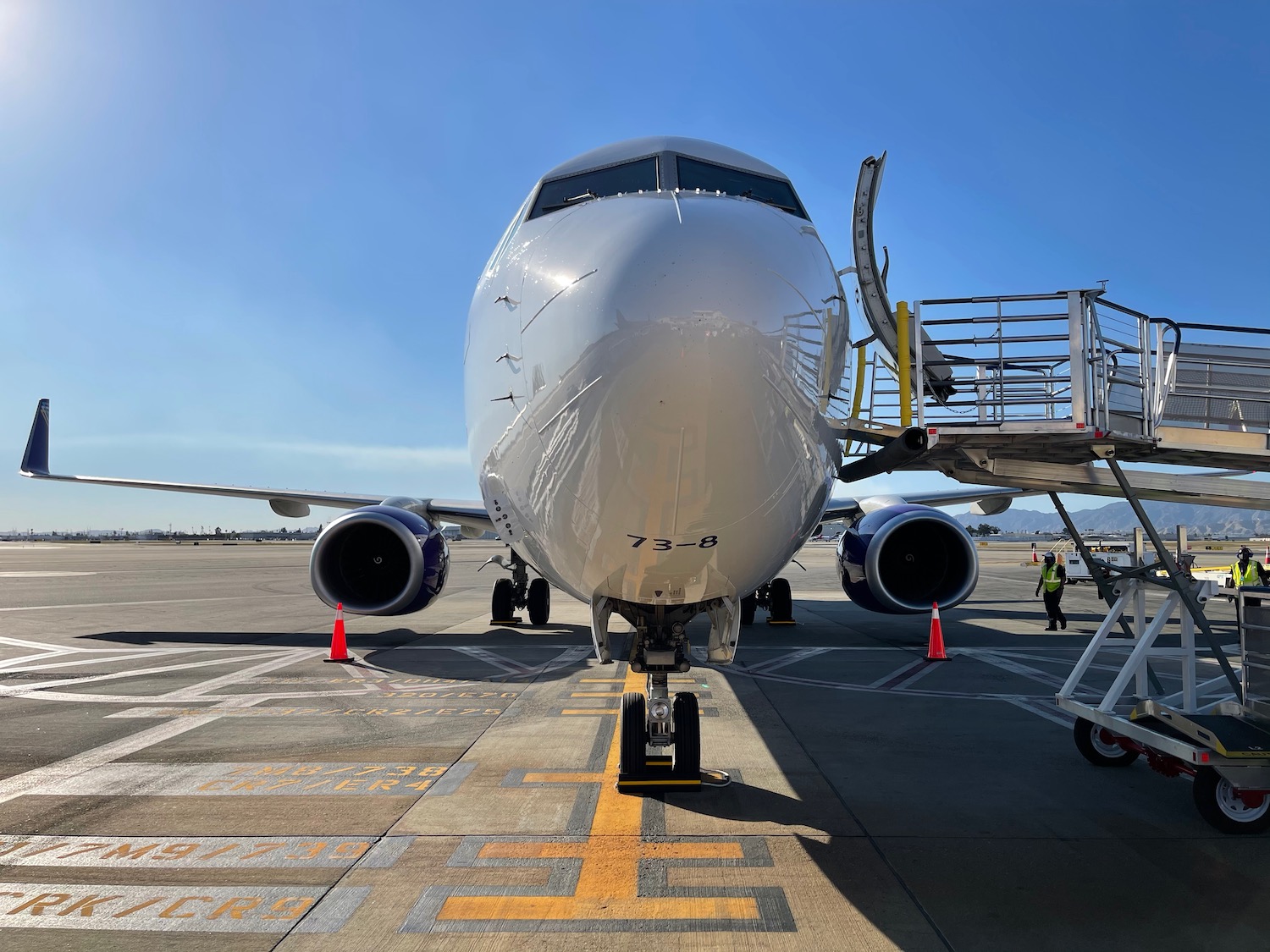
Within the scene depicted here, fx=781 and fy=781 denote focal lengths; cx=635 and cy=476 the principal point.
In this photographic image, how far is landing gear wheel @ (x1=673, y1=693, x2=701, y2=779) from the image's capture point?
201 inches

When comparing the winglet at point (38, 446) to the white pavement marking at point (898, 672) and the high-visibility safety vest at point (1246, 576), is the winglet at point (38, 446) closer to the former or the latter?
the white pavement marking at point (898, 672)

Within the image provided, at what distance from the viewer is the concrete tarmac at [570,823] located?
3.29 meters

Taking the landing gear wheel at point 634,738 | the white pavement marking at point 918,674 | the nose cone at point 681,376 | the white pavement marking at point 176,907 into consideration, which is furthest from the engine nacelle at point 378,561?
the nose cone at point 681,376

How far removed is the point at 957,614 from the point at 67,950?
15.6 m

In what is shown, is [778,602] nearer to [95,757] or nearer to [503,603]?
[503,603]

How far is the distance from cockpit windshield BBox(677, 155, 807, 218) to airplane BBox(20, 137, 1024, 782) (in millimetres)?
15

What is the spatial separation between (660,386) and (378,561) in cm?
887

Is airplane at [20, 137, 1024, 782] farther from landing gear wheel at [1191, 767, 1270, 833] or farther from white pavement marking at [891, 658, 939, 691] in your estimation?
white pavement marking at [891, 658, 939, 691]

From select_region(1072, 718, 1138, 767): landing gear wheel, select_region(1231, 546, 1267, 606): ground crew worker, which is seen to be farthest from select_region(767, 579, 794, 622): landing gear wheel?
select_region(1231, 546, 1267, 606): ground crew worker

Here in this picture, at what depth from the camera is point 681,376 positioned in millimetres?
2766

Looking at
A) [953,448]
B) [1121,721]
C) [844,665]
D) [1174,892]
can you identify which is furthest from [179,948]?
[844,665]

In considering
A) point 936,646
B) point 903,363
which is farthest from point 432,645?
point 903,363

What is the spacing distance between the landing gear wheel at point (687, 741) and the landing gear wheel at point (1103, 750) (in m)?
2.94

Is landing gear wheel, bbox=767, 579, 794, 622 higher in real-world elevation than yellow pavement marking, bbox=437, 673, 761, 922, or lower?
higher
